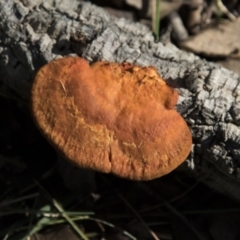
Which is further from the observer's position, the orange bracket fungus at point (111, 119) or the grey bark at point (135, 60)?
the grey bark at point (135, 60)

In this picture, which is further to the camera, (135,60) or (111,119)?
(135,60)

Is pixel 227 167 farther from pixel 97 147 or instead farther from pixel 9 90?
pixel 9 90

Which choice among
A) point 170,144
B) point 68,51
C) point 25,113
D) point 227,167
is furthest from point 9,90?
point 227,167

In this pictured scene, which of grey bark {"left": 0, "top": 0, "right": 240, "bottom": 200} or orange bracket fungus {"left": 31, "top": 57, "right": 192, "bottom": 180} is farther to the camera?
grey bark {"left": 0, "top": 0, "right": 240, "bottom": 200}

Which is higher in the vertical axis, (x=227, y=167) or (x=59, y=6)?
(x=59, y=6)
